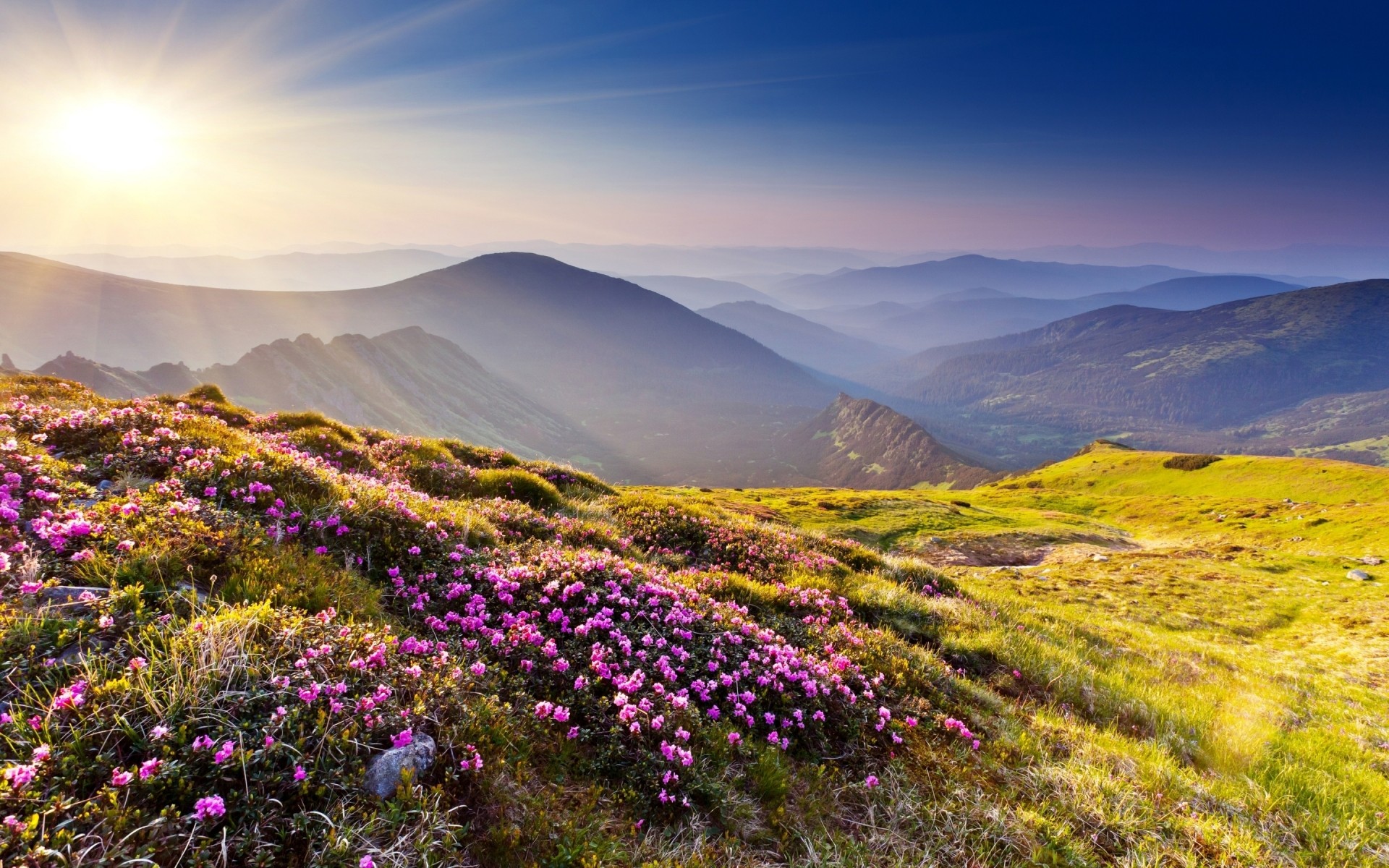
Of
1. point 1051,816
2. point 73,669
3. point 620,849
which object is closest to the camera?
point 73,669

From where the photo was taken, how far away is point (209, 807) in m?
2.98

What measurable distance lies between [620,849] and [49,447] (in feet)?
31.4

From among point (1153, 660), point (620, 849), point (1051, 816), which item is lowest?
point (1153, 660)

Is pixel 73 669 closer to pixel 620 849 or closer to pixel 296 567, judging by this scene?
pixel 296 567

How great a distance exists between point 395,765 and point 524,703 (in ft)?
5.10

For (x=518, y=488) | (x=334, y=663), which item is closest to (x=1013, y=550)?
(x=518, y=488)

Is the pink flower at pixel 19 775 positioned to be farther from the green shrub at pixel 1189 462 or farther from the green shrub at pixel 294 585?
the green shrub at pixel 1189 462

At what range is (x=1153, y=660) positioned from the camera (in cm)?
1318

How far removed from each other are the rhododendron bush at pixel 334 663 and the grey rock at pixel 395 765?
89 millimetres

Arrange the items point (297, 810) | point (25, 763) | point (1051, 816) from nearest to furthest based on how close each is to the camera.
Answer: point (25, 763) < point (297, 810) < point (1051, 816)

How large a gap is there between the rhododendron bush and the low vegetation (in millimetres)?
33

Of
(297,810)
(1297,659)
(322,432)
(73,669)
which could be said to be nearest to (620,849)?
(297,810)

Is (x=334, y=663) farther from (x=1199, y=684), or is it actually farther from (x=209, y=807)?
(x=1199, y=684)

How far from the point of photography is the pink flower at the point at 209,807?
2973mm
